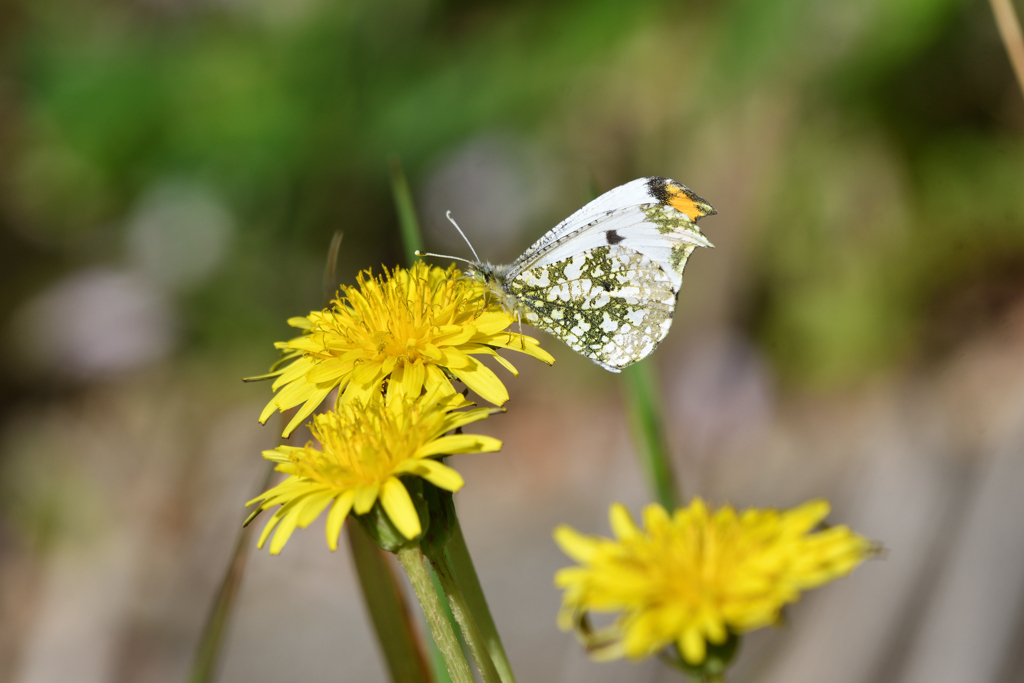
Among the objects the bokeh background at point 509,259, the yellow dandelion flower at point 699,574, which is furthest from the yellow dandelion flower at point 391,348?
the bokeh background at point 509,259

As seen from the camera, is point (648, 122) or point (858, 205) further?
point (648, 122)

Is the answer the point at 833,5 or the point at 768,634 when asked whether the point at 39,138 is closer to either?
the point at 833,5

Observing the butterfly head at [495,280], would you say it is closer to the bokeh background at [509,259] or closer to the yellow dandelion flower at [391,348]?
the yellow dandelion flower at [391,348]

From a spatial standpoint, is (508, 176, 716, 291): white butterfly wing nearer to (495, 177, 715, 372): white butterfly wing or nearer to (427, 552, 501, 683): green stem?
(495, 177, 715, 372): white butterfly wing

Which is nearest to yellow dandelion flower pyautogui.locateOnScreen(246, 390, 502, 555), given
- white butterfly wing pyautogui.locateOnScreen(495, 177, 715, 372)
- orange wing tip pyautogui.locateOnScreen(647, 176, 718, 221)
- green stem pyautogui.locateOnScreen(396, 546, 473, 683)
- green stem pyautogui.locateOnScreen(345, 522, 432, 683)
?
green stem pyautogui.locateOnScreen(396, 546, 473, 683)

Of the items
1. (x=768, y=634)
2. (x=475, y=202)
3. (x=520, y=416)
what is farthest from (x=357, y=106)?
(x=768, y=634)

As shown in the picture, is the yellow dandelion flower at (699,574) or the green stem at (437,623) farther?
the green stem at (437,623)
